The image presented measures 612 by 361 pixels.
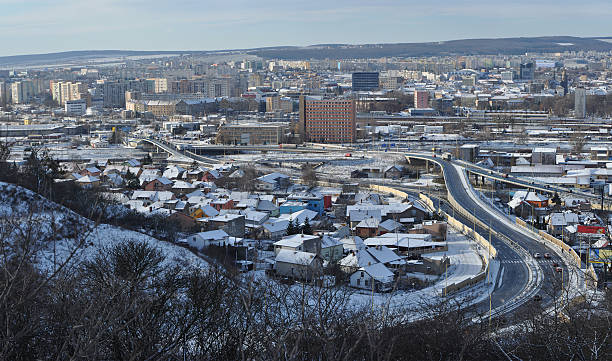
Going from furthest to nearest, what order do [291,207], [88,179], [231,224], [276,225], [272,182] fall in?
[272,182]
[88,179]
[291,207]
[276,225]
[231,224]

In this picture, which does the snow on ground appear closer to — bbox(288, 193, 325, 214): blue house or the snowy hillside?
the snowy hillside

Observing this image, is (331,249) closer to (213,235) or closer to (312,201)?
(213,235)

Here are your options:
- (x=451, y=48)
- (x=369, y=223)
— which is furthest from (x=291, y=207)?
(x=451, y=48)

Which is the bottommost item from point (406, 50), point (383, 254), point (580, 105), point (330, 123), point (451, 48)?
point (383, 254)

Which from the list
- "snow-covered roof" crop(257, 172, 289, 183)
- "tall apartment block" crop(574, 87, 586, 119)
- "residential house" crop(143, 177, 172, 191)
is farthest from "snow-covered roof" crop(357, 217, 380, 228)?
"tall apartment block" crop(574, 87, 586, 119)

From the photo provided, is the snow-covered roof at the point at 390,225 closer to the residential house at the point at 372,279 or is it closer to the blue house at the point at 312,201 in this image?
the blue house at the point at 312,201

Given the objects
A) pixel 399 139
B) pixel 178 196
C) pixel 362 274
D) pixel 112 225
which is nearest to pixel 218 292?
pixel 362 274
